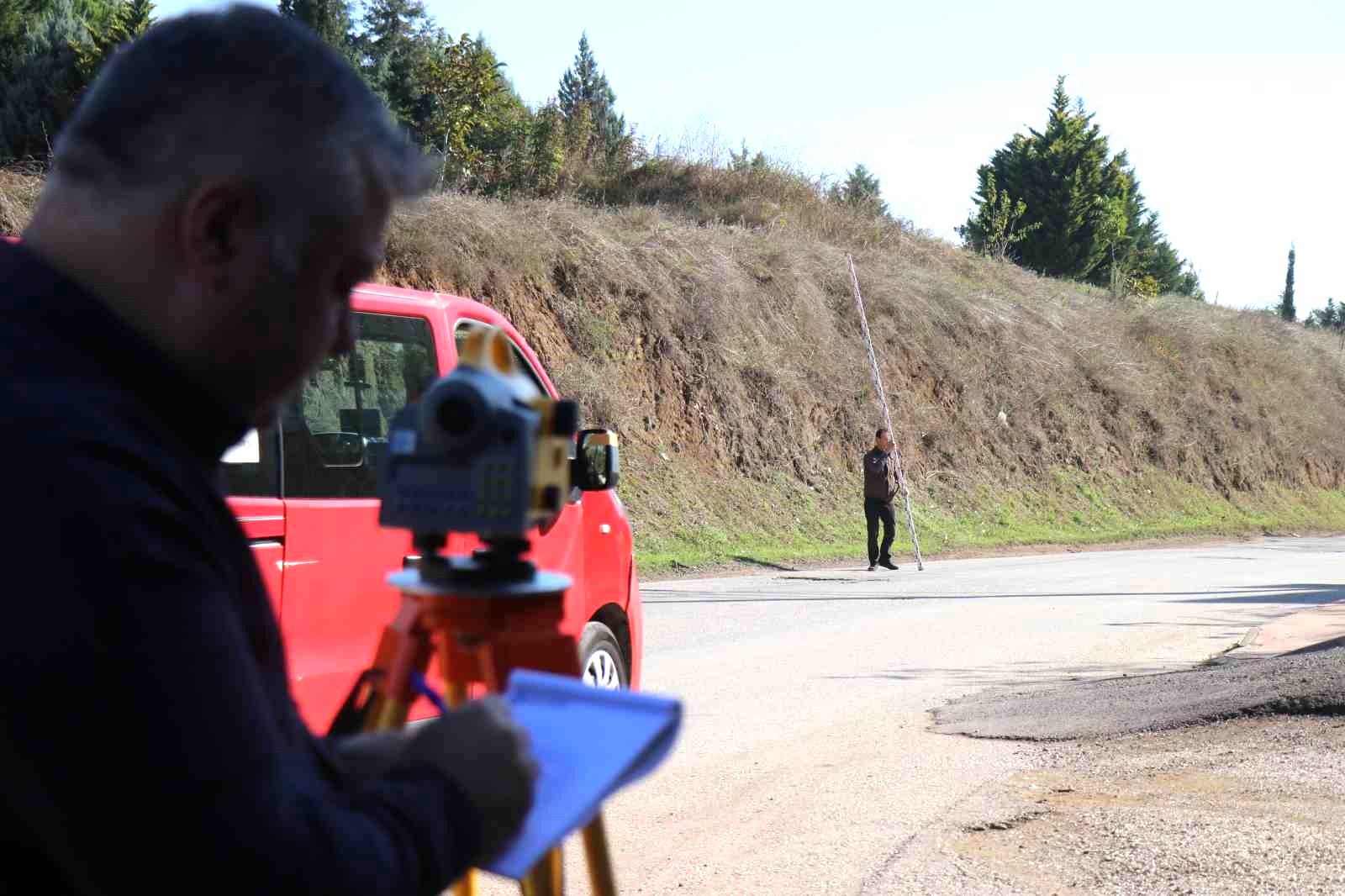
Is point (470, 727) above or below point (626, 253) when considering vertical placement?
below

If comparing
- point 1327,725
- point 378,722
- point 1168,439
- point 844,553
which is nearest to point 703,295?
point 844,553

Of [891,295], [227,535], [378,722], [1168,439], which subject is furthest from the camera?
[1168,439]


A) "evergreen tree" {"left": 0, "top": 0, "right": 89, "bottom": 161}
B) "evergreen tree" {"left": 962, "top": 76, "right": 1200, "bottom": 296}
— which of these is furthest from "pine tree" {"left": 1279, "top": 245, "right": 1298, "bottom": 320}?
"evergreen tree" {"left": 0, "top": 0, "right": 89, "bottom": 161}

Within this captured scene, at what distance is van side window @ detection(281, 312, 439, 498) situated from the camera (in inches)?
218

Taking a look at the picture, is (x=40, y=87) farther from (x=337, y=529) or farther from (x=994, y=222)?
(x=994, y=222)

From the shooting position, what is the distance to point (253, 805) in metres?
1.31

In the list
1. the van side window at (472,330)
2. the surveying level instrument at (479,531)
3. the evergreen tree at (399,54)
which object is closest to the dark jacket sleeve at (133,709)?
the surveying level instrument at (479,531)

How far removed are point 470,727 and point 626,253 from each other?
28501 millimetres

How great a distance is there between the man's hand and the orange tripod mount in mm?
343

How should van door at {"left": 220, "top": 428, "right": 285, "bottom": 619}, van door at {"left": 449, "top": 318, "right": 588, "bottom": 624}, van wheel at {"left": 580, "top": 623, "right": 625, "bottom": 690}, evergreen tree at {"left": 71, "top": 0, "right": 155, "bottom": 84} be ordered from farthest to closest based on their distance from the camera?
1. evergreen tree at {"left": 71, "top": 0, "right": 155, "bottom": 84}
2. van wheel at {"left": 580, "top": 623, "right": 625, "bottom": 690}
3. van door at {"left": 449, "top": 318, "right": 588, "bottom": 624}
4. van door at {"left": 220, "top": 428, "right": 285, "bottom": 619}

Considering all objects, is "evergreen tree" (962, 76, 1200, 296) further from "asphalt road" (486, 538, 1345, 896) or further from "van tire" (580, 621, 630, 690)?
"van tire" (580, 621, 630, 690)

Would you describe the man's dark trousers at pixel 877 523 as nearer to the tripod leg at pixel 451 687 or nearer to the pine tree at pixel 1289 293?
the tripod leg at pixel 451 687

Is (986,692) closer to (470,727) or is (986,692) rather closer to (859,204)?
(470,727)

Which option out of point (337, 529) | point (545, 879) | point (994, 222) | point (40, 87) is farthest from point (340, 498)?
point (994, 222)
